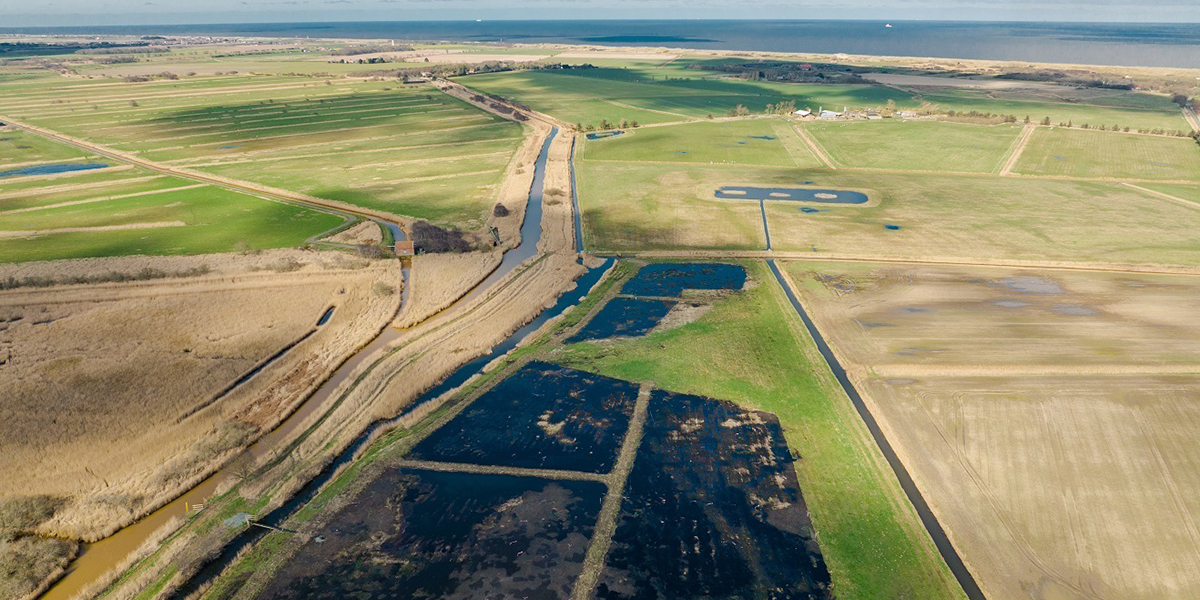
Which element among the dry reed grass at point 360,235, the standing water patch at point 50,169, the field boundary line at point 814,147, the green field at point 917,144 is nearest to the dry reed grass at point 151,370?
the dry reed grass at point 360,235

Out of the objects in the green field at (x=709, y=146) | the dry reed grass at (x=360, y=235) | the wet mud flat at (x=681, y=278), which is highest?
the green field at (x=709, y=146)

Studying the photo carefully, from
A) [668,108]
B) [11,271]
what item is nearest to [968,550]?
[11,271]

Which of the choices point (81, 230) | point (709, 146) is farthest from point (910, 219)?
point (81, 230)

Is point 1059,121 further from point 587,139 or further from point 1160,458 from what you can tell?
point 1160,458

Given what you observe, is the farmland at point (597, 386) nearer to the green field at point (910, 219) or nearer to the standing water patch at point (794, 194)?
the green field at point (910, 219)

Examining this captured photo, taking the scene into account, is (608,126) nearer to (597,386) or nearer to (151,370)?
(597,386)

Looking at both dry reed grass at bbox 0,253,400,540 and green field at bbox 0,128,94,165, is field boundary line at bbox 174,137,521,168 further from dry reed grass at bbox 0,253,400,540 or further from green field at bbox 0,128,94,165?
dry reed grass at bbox 0,253,400,540
